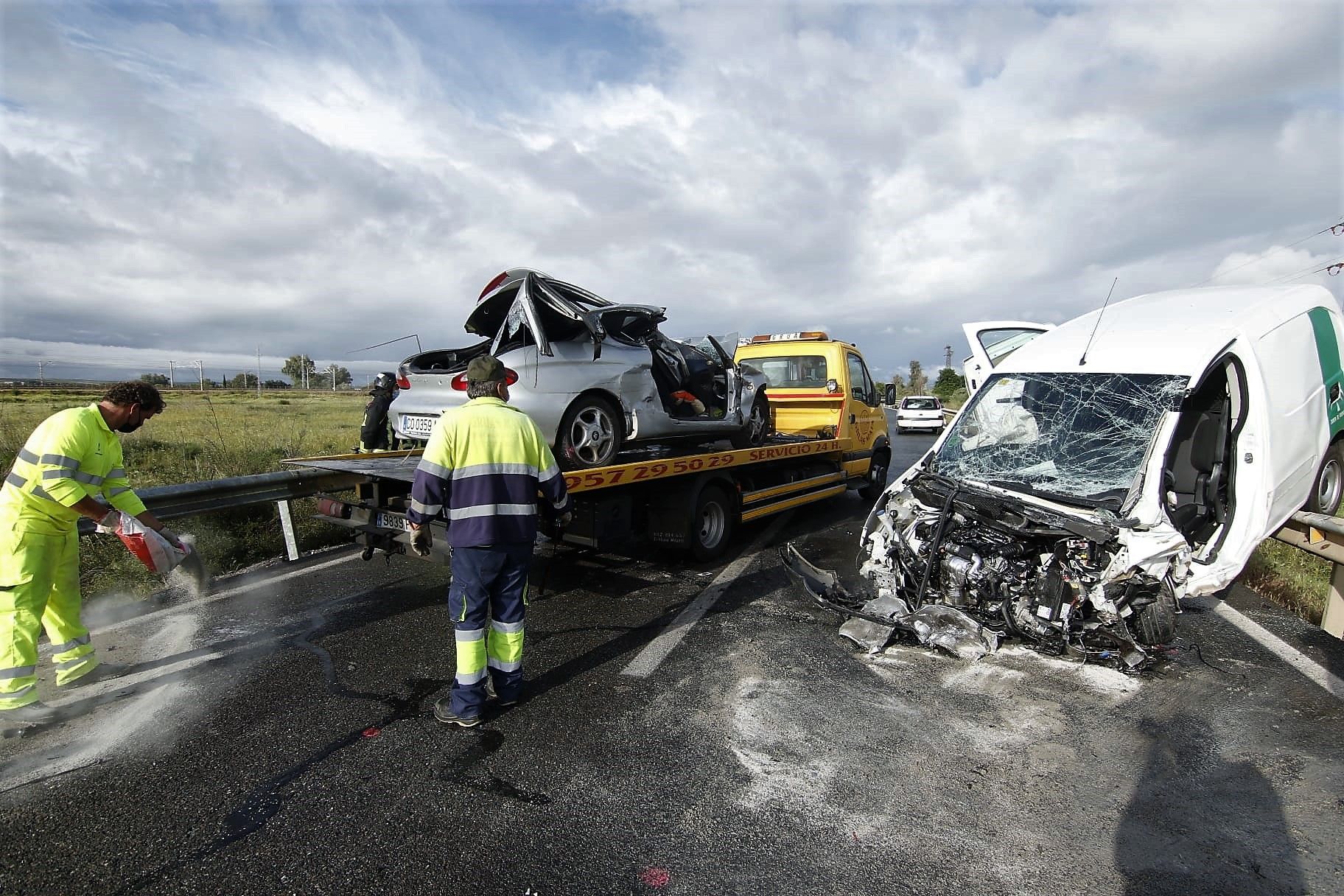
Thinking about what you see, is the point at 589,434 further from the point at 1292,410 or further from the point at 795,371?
the point at 1292,410

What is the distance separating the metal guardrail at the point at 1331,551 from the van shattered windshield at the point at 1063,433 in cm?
155

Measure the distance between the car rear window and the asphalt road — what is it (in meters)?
5.08

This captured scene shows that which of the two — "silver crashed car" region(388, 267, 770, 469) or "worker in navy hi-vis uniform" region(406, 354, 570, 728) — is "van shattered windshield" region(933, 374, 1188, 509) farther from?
"worker in navy hi-vis uniform" region(406, 354, 570, 728)

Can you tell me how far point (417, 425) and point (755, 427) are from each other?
3.79m

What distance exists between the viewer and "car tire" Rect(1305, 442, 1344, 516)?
5890 mm

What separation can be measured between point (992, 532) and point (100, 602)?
6.15 metres

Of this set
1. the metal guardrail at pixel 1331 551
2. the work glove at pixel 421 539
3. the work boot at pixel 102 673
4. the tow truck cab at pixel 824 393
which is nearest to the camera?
the work glove at pixel 421 539

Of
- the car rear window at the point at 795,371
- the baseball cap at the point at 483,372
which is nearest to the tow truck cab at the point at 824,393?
the car rear window at the point at 795,371

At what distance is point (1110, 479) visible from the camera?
4.38 meters

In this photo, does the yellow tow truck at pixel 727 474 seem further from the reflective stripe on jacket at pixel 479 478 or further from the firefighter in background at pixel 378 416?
the reflective stripe on jacket at pixel 479 478

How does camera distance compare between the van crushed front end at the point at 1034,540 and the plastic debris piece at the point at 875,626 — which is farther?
the plastic debris piece at the point at 875,626

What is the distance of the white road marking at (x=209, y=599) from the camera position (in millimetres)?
4780

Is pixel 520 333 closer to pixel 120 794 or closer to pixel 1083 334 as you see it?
pixel 120 794

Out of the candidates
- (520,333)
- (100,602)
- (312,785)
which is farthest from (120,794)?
(520,333)
